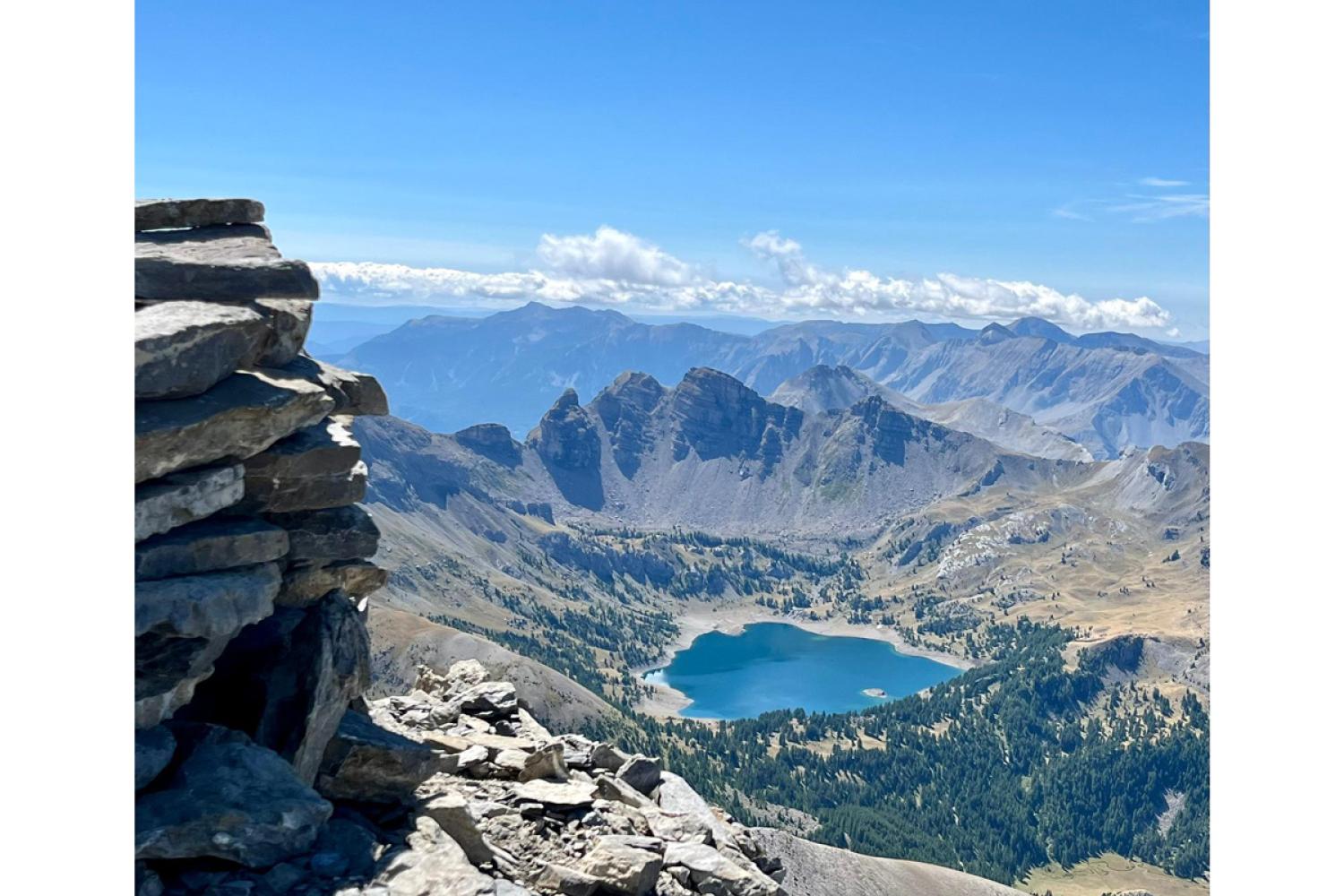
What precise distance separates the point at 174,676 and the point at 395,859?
16.1 feet

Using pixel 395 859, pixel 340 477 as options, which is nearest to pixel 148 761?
pixel 395 859

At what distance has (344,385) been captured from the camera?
22.0 meters

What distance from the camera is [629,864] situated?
20062mm

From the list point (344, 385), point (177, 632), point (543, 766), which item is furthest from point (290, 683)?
point (543, 766)

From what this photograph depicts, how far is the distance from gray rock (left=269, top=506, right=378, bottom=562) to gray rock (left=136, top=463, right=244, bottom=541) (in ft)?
9.10

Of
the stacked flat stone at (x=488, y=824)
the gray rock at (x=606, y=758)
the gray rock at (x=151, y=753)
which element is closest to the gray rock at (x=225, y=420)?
the gray rock at (x=151, y=753)

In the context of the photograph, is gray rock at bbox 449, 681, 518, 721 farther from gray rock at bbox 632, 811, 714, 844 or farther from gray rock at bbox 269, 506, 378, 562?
gray rock at bbox 269, 506, 378, 562

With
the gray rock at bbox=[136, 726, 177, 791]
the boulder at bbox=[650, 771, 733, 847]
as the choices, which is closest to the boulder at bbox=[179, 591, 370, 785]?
A: the gray rock at bbox=[136, 726, 177, 791]

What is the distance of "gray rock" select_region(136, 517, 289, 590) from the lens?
16.8m

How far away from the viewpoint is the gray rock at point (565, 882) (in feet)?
63.9

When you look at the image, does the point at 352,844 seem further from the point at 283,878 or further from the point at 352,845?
the point at 283,878

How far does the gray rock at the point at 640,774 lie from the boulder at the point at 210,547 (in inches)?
480

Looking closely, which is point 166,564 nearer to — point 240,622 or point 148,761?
point 240,622

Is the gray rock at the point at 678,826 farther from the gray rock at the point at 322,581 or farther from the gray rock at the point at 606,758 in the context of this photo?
the gray rock at the point at 322,581
